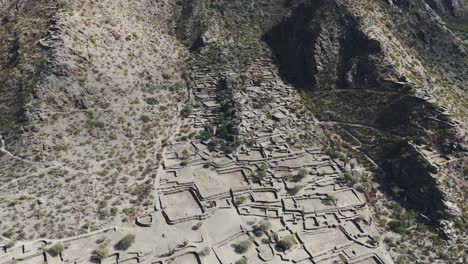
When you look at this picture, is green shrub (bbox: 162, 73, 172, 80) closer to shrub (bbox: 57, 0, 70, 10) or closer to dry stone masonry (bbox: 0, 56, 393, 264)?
dry stone masonry (bbox: 0, 56, 393, 264)

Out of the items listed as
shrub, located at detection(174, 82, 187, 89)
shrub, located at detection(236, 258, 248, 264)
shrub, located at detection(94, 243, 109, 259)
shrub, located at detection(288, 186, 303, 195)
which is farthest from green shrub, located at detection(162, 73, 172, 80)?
shrub, located at detection(236, 258, 248, 264)

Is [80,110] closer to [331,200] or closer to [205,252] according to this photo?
[205,252]

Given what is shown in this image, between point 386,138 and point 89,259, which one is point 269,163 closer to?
point 386,138

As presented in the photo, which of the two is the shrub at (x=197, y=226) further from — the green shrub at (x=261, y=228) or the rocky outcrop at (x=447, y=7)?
the rocky outcrop at (x=447, y=7)

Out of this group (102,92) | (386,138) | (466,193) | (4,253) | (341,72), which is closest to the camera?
(4,253)

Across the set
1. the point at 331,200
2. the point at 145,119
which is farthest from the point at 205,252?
the point at 145,119

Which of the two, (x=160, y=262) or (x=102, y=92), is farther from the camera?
(x=102, y=92)

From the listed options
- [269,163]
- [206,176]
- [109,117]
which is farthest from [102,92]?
[269,163]

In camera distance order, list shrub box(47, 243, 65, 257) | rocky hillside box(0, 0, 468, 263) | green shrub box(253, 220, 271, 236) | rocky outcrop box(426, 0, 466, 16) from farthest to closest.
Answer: rocky outcrop box(426, 0, 466, 16), rocky hillside box(0, 0, 468, 263), green shrub box(253, 220, 271, 236), shrub box(47, 243, 65, 257)
